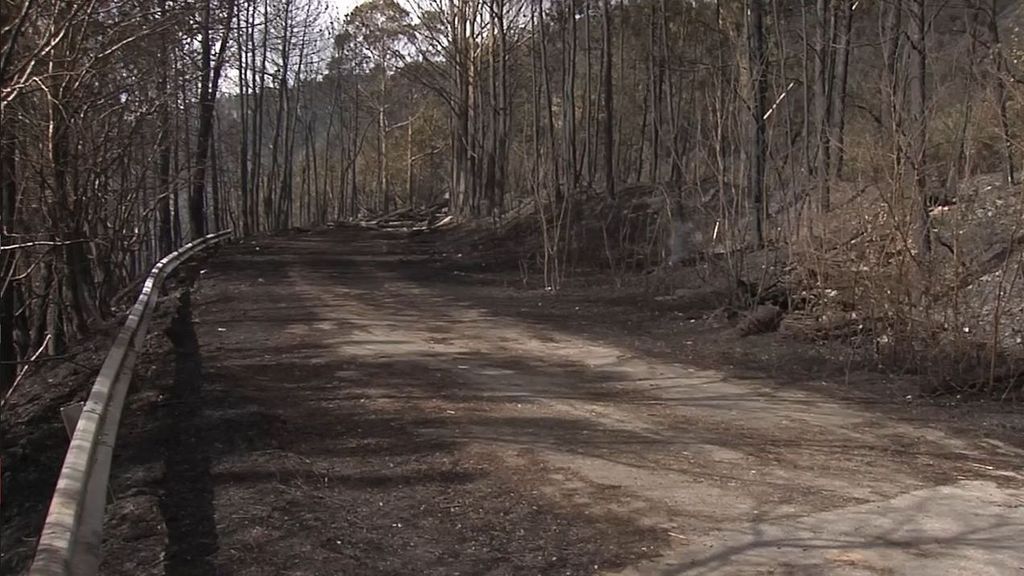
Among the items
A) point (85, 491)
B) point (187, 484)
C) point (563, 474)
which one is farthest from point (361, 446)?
point (85, 491)

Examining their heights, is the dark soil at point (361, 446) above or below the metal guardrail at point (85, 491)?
below

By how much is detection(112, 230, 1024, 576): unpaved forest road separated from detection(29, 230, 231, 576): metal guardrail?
0.48 metres

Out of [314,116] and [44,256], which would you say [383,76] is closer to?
[314,116]

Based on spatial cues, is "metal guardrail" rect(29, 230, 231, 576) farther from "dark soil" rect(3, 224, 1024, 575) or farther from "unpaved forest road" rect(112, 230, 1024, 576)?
"unpaved forest road" rect(112, 230, 1024, 576)

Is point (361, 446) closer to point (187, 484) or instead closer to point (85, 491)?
point (187, 484)

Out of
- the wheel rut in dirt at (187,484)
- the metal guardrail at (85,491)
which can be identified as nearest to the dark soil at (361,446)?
the wheel rut in dirt at (187,484)

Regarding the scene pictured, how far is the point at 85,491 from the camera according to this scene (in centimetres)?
452

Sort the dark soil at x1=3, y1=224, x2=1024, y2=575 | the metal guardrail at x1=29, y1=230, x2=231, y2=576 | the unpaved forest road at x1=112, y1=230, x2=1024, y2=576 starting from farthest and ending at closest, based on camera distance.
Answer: the dark soil at x1=3, y1=224, x2=1024, y2=575 → the unpaved forest road at x1=112, y1=230, x2=1024, y2=576 → the metal guardrail at x1=29, y1=230, x2=231, y2=576

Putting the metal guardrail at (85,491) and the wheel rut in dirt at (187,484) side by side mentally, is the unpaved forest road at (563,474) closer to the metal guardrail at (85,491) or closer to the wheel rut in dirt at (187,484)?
the wheel rut in dirt at (187,484)

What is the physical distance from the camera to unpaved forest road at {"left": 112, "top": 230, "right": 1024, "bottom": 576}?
4691 mm

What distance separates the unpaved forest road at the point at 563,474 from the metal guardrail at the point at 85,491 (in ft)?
1.56

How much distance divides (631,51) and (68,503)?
49.2 m

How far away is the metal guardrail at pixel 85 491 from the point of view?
→ 147 inches

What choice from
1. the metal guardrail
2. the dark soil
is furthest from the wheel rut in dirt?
the metal guardrail
